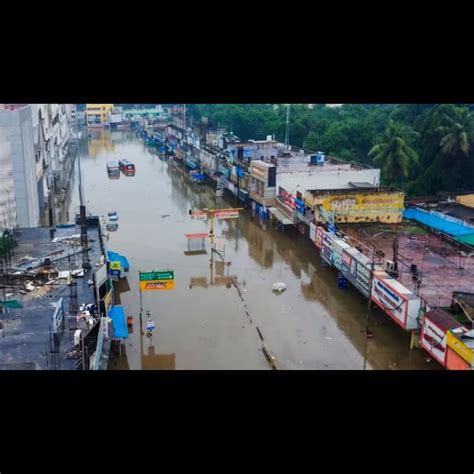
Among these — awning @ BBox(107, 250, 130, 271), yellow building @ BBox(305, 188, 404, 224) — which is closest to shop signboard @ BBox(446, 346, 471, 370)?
yellow building @ BBox(305, 188, 404, 224)

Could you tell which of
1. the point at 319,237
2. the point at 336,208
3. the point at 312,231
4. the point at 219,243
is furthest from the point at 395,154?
the point at 219,243

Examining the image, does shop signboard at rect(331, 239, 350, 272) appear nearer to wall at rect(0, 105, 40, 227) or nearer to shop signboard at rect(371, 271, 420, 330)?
shop signboard at rect(371, 271, 420, 330)

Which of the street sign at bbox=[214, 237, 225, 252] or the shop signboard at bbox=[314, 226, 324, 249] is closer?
the shop signboard at bbox=[314, 226, 324, 249]

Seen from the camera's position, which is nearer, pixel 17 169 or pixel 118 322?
pixel 118 322

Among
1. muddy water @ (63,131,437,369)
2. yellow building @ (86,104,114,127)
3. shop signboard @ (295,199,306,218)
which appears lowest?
muddy water @ (63,131,437,369)

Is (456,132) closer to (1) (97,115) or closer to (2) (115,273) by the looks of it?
(2) (115,273)
